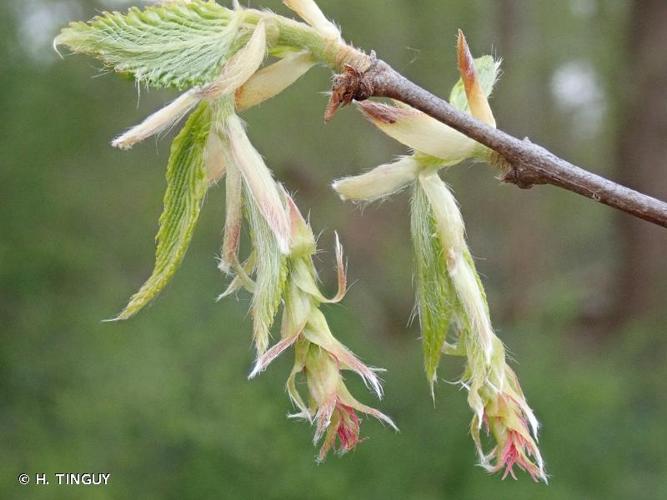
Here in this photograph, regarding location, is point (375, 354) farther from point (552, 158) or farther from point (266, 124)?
point (552, 158)

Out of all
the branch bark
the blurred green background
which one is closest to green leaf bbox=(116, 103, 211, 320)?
the branch bark

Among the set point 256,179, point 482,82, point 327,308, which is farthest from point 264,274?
point 327,308

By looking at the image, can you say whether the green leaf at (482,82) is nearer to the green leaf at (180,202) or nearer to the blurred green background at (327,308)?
the green leaf at (180,202)

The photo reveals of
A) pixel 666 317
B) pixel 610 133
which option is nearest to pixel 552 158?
pixel 666 317

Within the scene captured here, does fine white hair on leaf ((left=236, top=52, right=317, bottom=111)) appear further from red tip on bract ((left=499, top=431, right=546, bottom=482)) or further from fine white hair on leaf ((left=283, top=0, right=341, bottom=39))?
red tip on bract ((left=499, top=431, right=546, bottom=482))

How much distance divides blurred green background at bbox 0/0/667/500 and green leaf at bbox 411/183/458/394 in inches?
90.5

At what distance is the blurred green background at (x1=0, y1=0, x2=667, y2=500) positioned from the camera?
3.85 m

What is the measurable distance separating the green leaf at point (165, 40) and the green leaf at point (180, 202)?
47 mm

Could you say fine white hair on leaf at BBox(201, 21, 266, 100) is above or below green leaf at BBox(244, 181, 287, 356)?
above

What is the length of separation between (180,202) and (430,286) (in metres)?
0.24

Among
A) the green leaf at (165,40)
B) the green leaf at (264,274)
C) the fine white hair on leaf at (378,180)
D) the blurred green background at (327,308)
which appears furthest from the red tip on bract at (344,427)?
the blurred green background at (327,308)

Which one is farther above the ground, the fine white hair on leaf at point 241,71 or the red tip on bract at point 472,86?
the fine white hair on leaf at point 241,71

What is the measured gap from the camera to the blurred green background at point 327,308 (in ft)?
12.6

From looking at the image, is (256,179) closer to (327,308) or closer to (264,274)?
(264,274)
